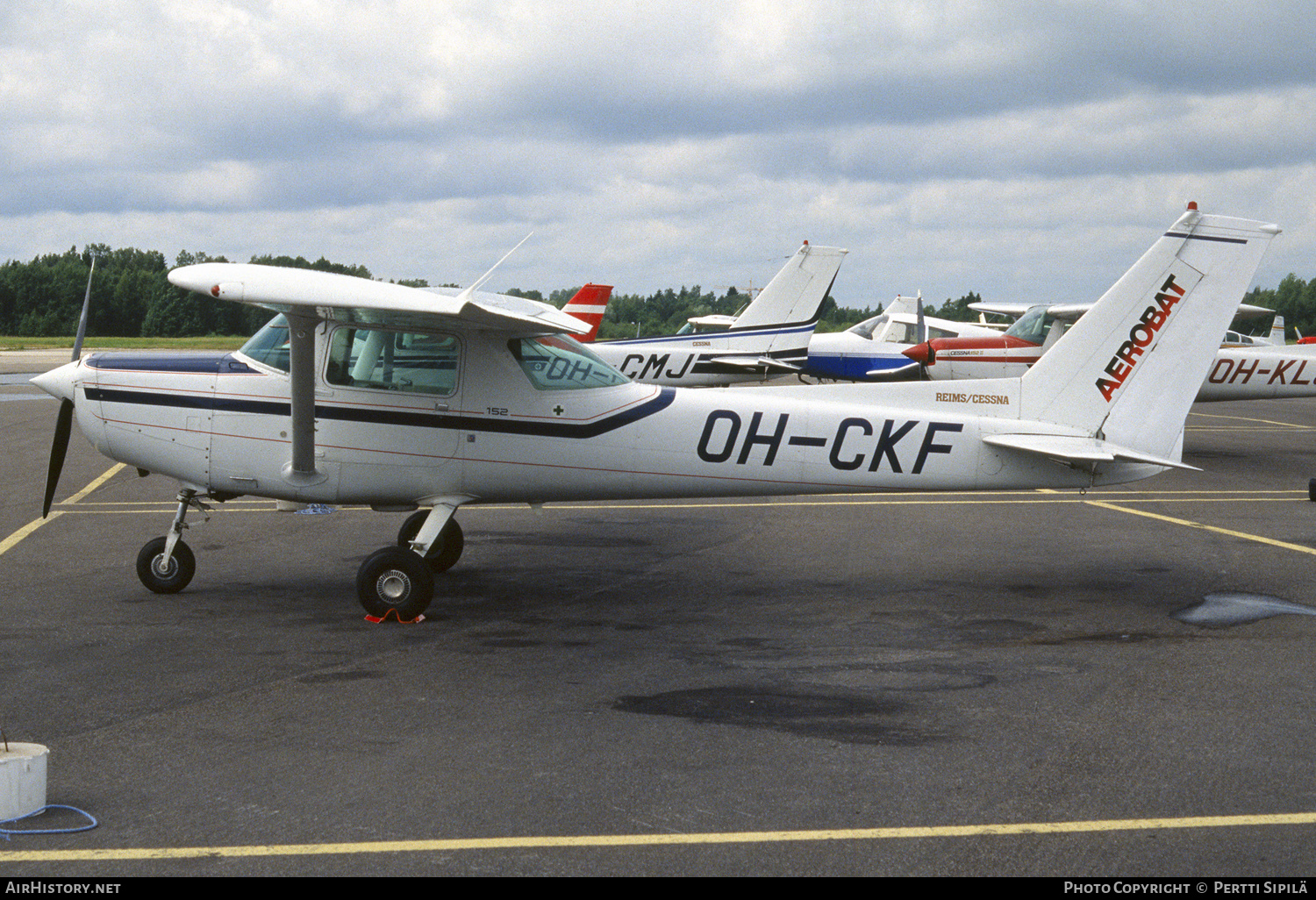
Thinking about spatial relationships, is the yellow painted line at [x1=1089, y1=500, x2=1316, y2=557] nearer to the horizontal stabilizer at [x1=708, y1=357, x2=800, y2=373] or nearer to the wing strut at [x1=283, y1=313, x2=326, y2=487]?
the wing strut at [x1=283, y1=313, x2=326, y2=487]

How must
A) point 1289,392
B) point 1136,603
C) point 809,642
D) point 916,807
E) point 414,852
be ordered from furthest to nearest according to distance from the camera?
point 1289,392 → point 1136,603 → point 809,642 → point 916,807 → point 414,852

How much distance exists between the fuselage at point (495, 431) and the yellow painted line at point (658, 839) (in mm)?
4356

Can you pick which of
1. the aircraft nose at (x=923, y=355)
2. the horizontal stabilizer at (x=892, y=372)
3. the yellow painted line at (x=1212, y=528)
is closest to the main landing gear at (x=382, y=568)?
the yellow painted line at (x=1212, y=528)

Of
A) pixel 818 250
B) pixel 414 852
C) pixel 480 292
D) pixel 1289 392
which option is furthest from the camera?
pixel 818 250

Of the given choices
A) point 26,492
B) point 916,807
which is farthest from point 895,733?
point 26,492

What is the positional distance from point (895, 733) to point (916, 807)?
963mm

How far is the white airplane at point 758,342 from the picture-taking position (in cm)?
2416

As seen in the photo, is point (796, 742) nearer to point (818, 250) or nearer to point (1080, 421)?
point (1080, 421)

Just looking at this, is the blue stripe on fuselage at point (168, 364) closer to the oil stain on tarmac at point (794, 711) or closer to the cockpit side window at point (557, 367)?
the cockpit side window at point (557, 367)

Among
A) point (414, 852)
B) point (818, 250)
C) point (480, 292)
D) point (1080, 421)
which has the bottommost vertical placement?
point (414, 852)

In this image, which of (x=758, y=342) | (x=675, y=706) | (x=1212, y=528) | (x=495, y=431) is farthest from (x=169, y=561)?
(x=758, y=342)

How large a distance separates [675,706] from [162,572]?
→ 4.76m

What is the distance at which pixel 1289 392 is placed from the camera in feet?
64.0

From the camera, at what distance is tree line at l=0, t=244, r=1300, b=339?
77562 millimetres
